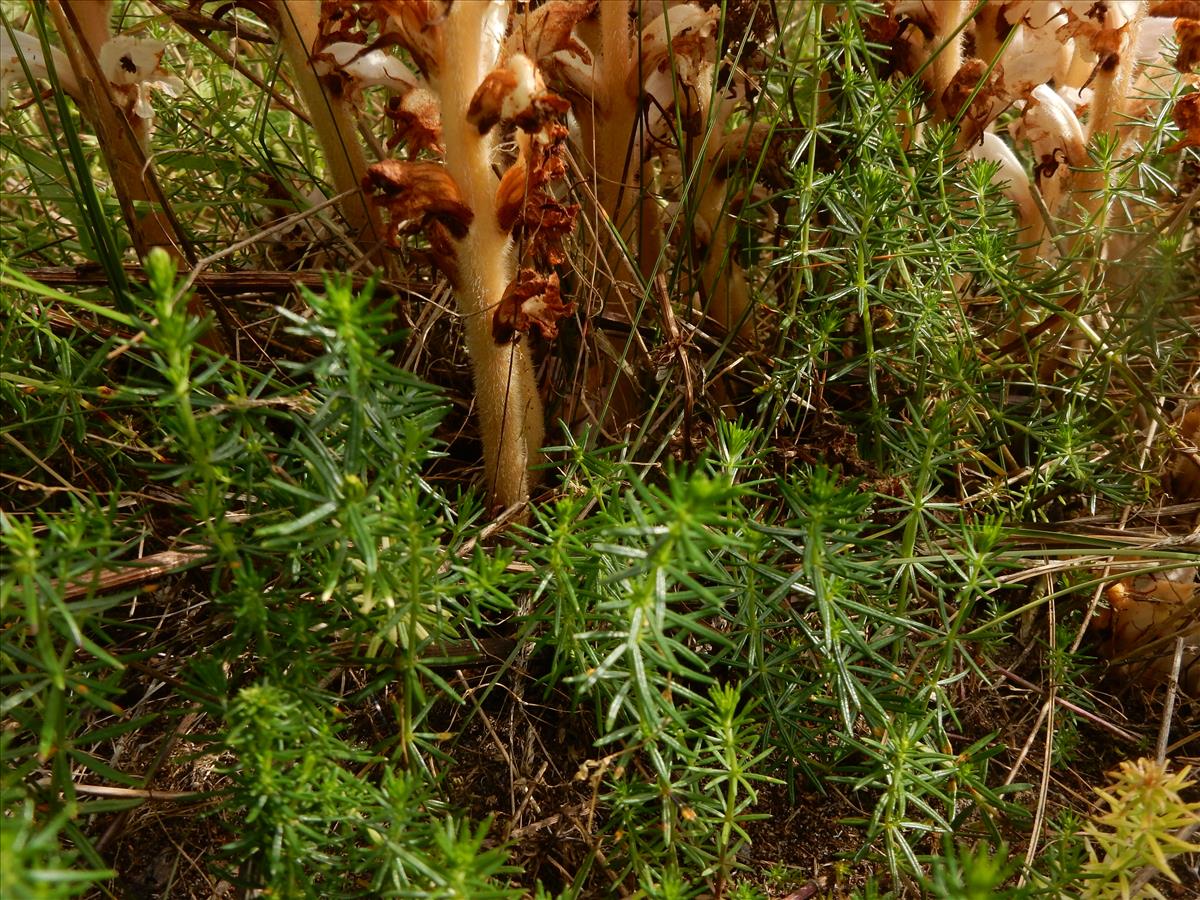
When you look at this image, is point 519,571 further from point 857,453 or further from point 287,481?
point 857,453

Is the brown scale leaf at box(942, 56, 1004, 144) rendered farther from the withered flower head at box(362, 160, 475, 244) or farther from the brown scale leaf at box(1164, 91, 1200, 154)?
the withered flower head at box(362, 160, 475, 244)

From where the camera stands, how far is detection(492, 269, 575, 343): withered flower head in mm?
1478

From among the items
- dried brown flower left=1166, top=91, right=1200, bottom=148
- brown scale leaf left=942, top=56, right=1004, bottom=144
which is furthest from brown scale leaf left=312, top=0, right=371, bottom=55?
dried brown flower left=1166, top=91, right=1200, bottom=148

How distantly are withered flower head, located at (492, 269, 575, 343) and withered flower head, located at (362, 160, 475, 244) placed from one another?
12 centimetres

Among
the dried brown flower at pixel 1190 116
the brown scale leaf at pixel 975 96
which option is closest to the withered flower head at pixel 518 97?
the brown scale leaf at pixel 975 96

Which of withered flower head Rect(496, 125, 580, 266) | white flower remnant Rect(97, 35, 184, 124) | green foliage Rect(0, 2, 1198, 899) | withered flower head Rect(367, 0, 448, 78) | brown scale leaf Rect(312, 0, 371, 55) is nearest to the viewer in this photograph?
green foliage Rect(0, 2, 1198, 899)

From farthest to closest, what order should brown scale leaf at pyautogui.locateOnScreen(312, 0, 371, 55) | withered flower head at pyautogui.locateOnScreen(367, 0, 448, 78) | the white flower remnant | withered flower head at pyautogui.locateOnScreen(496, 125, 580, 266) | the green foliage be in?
the white flower remnant → brown scale leaf at pyautogui.locateOnScreen(312, 0, 371, 55) → withered flower head at pyautogui.locateOnScreen(496, 125, 580, 266) → withered flower head at pyautogui.locateOnScreen(367, 0, 448, 78) → the green foliage

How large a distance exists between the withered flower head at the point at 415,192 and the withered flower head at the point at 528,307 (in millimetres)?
121

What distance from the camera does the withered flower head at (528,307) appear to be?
1.48 m

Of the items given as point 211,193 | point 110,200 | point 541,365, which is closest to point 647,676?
point 541,365

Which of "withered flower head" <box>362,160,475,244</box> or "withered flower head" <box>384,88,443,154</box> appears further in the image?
"withered flower head" <box>384,88,443,154</box>

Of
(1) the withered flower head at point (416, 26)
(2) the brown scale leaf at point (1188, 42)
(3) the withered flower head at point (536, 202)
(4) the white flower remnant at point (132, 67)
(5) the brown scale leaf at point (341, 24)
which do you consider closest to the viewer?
(1) the withered flower head at point (416, 26)

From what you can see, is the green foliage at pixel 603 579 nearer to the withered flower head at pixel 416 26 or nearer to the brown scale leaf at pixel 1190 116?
the brown scale leaf at pixel 1190 116

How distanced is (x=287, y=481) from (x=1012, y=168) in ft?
4.94
